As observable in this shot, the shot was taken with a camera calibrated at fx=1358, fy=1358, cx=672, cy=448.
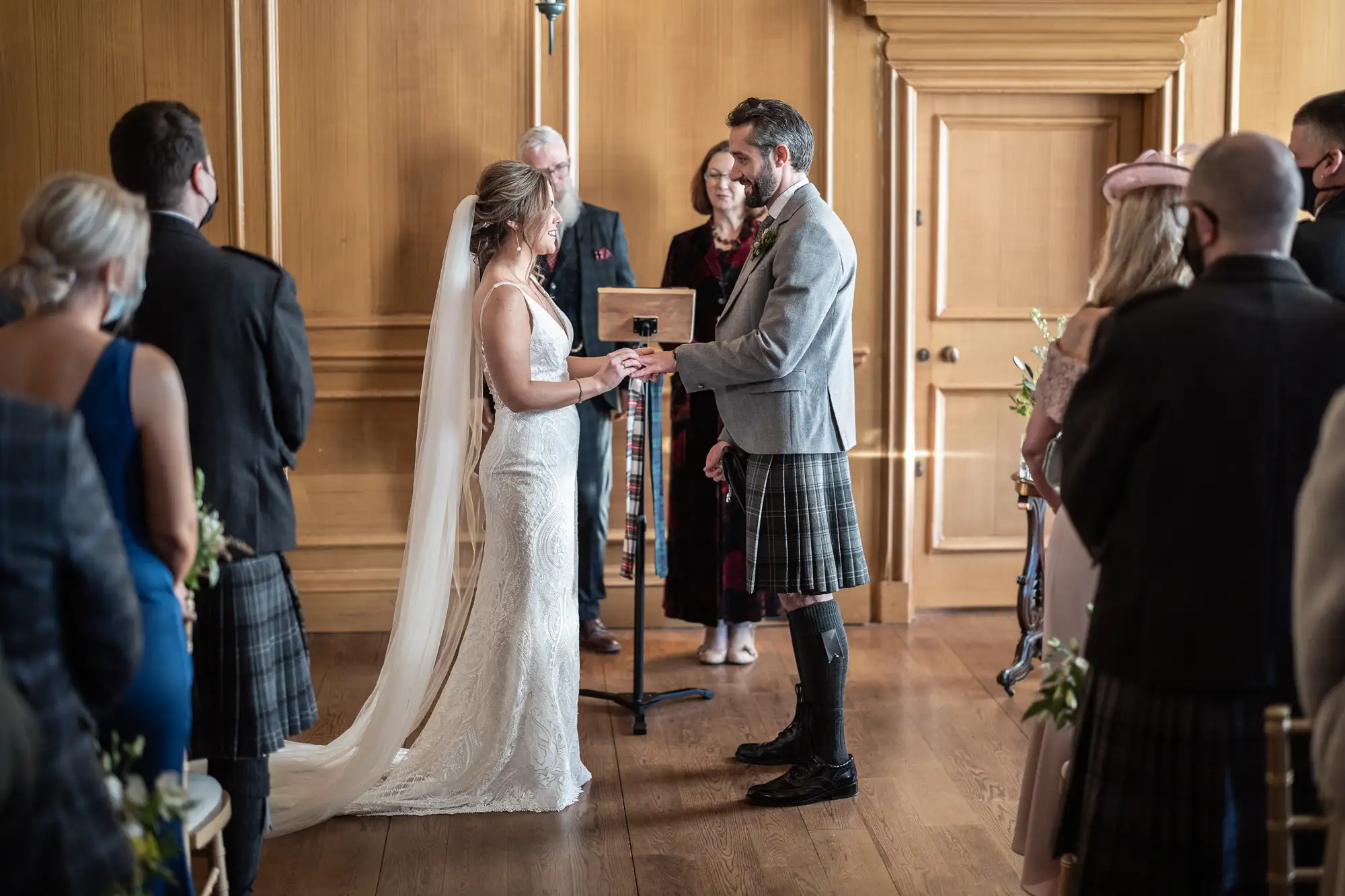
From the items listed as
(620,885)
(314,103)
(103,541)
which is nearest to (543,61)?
(314,103)

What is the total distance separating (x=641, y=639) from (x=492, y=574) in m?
0.70

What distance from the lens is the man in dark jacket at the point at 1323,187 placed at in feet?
10.1

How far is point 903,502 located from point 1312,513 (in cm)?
397

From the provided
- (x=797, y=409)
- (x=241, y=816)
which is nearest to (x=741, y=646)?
(x=797, y=409)

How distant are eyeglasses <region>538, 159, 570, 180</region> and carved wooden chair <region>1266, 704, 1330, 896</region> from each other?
11.9 ft

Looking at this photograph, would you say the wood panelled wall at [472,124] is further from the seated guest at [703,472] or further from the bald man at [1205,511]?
the bald man at [1205,511]

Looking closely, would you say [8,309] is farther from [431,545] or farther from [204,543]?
[431,545]

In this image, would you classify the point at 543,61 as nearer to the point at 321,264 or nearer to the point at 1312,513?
the point at 321,264

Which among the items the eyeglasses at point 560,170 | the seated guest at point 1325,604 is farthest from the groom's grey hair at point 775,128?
the seated guest at point 1325,604

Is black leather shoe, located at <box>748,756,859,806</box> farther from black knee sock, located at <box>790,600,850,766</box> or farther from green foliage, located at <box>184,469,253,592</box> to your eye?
green foliage, located at <box>184,469,253,592</box>

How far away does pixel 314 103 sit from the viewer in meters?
5.21

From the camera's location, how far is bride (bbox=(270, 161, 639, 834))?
358 centimetres

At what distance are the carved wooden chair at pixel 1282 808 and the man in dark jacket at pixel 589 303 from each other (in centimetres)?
343

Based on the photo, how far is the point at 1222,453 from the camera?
1.93 metres
